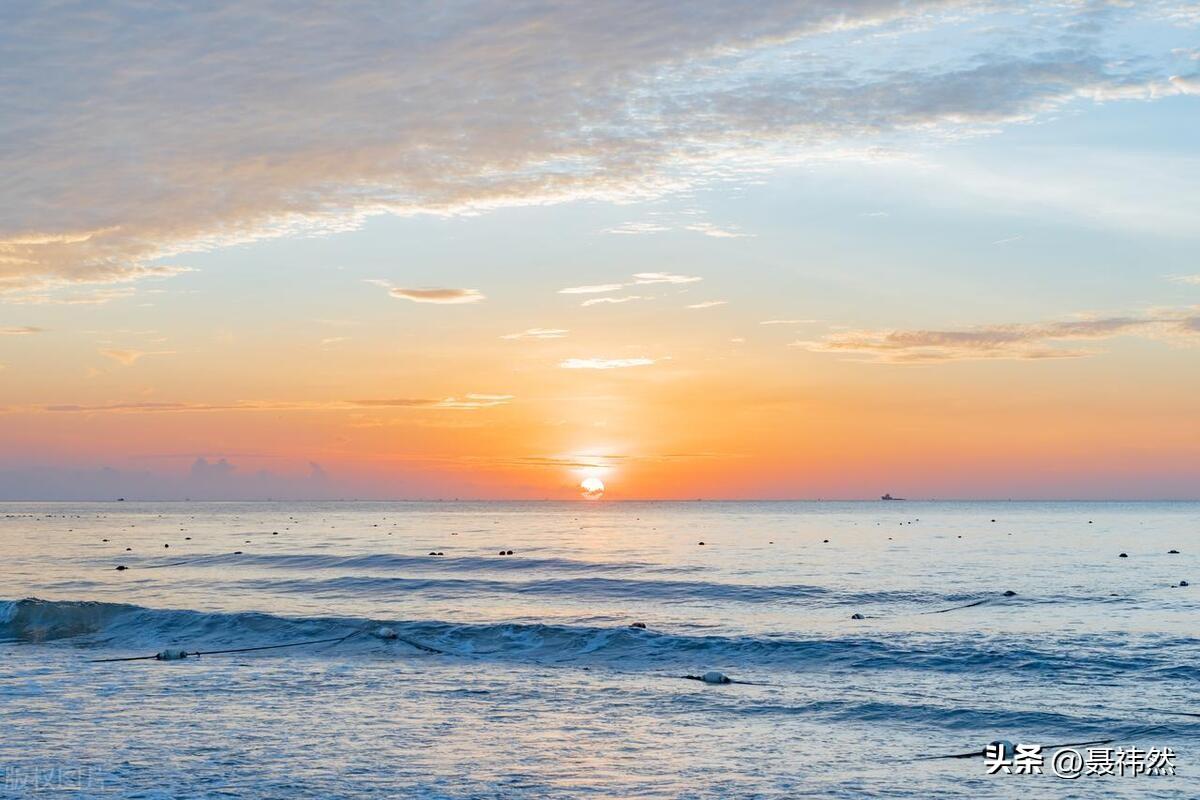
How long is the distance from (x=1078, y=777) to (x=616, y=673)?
650 inches

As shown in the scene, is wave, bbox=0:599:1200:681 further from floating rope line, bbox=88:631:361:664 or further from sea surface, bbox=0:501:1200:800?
floating rope line, bbox=88:631:361:664

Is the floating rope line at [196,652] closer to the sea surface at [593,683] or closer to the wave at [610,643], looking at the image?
the sea surface at [593,683]

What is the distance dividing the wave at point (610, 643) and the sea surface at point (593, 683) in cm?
18

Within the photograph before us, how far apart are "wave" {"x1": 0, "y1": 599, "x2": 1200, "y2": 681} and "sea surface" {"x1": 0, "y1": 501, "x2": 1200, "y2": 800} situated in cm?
18

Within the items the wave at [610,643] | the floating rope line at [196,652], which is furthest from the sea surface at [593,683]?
the floating rope line at [196,652]

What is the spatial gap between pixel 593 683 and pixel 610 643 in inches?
296

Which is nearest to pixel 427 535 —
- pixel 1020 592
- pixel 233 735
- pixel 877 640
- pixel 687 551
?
pixel 687 551

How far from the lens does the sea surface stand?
69.2ft

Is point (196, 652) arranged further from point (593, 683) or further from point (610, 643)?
point (593, 683)

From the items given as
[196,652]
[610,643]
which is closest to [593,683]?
[610,643]

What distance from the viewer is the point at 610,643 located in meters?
40.2

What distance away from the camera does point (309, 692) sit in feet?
100

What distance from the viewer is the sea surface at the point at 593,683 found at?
2109 cm

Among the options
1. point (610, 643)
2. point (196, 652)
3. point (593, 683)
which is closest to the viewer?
point (593, 683)
